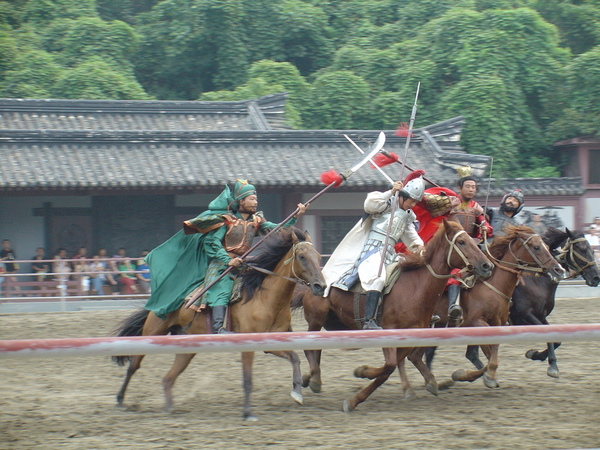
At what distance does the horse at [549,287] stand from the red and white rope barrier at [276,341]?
14.3ft

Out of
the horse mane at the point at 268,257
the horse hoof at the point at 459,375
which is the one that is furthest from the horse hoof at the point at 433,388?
the horse mane at the point at 268,257

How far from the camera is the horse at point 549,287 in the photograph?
27.7ft

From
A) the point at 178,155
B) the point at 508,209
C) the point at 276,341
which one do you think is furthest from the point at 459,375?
the point at 178,155

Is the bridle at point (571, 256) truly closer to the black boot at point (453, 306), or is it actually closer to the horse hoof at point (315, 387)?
the black boot at point (453, 306)

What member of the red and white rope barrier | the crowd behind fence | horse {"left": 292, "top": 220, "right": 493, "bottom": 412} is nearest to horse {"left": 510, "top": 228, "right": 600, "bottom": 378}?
horse {"left": 292, "top": 220, "right": 493, "bottom": 412}

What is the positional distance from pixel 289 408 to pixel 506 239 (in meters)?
2.78

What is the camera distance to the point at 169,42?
88.4 feet

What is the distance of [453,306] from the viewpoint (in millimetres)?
8102

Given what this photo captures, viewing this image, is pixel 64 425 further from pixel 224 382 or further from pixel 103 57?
pixel 103 57

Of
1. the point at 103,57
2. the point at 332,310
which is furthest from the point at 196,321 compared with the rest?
the point at 103,57

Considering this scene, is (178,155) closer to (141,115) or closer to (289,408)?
(141,115)

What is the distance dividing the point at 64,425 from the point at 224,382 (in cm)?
221

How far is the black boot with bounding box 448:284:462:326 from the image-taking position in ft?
26.5

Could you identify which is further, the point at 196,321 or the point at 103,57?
the point at 103,57
